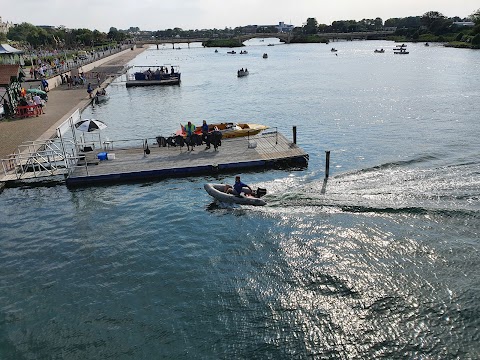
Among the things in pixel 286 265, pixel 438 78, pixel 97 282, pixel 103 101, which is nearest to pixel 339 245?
pixel 286 265

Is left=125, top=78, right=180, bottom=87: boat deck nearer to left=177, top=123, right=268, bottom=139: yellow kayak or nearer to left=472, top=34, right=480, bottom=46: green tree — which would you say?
left=177, top=123, right=268, bottom=139: yellow kayak

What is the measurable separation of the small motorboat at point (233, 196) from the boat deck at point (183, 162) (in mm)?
4191

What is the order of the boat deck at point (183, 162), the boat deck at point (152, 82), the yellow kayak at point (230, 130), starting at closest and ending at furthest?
1. the boat deck at point (183, 162)
2. the yellow kayak at point (230, 130)
3. the boat deck at point (152, 82)

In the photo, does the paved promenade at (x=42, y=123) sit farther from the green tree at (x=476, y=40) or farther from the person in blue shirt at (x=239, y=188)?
the green tree at (x=476, y=40)

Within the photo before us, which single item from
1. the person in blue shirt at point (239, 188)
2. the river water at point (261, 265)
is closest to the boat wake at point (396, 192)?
the river water at point (261, 265)

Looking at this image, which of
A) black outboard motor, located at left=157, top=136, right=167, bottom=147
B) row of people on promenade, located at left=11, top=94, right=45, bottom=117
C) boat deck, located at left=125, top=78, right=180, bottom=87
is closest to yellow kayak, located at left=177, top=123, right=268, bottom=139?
black outboard motor, located at left=157, top=136, right=167, bottom=147

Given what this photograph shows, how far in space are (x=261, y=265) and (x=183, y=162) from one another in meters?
13.7

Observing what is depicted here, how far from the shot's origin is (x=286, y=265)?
1841cm

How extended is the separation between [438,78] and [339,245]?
250 feet

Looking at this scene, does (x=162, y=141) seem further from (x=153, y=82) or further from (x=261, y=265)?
(x=153, y=82)

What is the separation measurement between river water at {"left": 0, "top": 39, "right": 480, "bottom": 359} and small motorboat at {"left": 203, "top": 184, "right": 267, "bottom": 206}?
0.45 meters

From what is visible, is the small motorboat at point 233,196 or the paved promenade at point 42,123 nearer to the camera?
the small motorboat at point 233,196

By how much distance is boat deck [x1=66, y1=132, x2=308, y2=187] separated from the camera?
28.5 meters

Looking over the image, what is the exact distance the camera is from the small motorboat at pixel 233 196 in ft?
78.6
